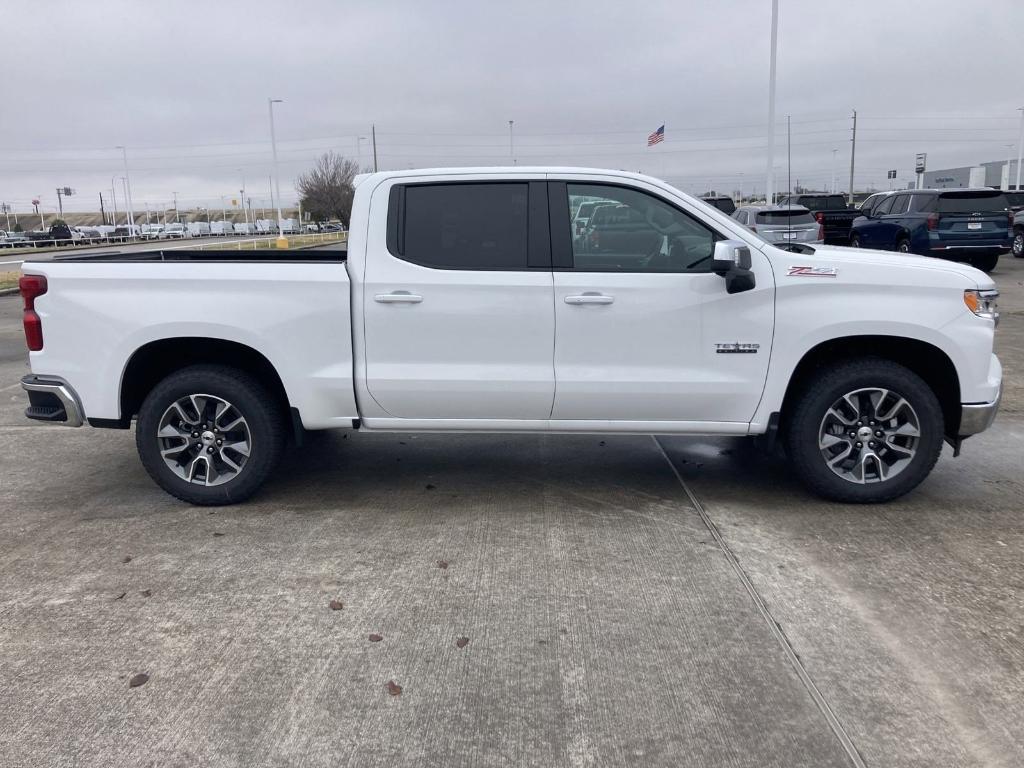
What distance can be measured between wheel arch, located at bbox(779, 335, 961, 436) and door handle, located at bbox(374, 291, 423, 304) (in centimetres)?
218

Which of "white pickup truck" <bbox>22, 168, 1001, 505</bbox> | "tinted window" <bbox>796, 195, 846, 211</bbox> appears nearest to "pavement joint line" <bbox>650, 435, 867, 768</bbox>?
"white pickup truck" <bbox>22, 168, 1001, 505</bbox>

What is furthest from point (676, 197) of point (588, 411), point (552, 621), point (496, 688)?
point (496, 688)

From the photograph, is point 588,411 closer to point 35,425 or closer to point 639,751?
point 639,751

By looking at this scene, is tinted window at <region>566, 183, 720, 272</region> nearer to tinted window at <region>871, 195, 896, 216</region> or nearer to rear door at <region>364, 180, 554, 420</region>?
rear door at <region>364, 180, 554, 420</region>

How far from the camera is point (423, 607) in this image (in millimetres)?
3959

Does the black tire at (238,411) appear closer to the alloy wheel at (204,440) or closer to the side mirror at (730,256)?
the alloy wheel at (204,440)

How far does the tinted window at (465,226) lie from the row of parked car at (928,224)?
12.4 m

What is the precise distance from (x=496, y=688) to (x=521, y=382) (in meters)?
2.08

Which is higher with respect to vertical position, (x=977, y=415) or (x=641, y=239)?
(x=641, y=239)

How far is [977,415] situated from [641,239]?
7.05 ft

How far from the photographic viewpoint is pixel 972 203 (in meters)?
18.4

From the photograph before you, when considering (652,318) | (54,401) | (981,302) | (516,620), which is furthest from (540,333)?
(54,401)

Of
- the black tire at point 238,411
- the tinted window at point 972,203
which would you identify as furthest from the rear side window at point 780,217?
the black tire at point 238,411

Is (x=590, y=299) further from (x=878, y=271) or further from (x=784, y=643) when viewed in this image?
(x=784, y=643)
